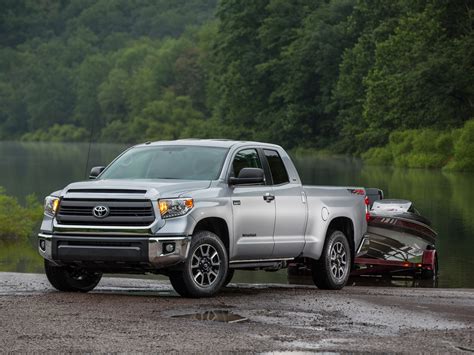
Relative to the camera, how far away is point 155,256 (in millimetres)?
14008

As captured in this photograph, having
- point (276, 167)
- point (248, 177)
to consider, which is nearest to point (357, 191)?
point (276, 167)

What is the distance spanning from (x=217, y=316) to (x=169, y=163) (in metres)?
3.17

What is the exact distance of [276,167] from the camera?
1631 centimetres

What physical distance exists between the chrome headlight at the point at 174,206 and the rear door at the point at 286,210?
1777 mm

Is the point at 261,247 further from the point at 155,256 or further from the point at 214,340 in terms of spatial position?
the point at 214,340

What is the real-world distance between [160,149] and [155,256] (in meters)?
2.12

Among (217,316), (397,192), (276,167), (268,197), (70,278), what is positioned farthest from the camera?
(397,192)

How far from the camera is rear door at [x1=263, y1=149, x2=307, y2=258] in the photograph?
15883 mm

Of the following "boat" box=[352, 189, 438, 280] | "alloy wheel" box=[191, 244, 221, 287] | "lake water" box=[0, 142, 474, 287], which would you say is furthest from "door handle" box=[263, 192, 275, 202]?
"boat" box=[352, 189, 438, 280]

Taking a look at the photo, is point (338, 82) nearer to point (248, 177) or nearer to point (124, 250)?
point (248, 177)

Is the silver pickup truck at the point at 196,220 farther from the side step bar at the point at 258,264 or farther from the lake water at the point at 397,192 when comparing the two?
the lake water at the point at 397,192

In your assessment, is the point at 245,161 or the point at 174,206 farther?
the point at 245,161

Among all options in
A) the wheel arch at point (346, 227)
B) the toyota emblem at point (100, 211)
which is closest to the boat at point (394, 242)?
the wheel arch at point (346, 227)

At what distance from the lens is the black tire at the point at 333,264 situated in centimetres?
1665
